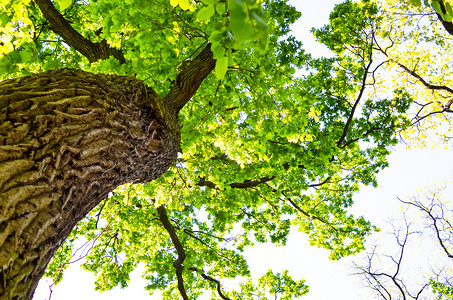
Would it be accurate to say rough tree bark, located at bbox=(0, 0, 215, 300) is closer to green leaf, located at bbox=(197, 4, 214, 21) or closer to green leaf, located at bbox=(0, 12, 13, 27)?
green leaf, located at bbox=(0, 12, 13, 27)

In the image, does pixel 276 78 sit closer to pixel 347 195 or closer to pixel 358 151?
pixel 358 151

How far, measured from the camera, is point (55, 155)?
161cm

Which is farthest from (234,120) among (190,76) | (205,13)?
(205,13)

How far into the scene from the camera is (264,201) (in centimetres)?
809

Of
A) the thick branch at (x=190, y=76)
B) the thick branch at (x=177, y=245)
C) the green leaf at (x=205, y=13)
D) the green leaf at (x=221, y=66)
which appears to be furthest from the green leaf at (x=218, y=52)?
the thick branch at (x=177, y=245)

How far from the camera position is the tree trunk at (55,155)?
1295mm

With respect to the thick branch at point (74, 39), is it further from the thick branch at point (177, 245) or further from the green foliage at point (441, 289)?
the green foliage at point (441, 289)

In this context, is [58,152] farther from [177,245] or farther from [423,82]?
[423,82]

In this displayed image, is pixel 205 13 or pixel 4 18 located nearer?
pixel 205 13

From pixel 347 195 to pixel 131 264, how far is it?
781 centimetres

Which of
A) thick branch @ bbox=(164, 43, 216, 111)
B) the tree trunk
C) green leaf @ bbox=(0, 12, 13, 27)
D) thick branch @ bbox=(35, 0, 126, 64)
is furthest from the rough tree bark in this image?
thick branch @ bbox=(35, 0, 126, 64)

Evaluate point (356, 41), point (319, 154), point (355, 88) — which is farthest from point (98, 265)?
point (356, 41)

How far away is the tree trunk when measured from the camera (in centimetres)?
129

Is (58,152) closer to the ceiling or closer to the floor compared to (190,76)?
closer to the floor
